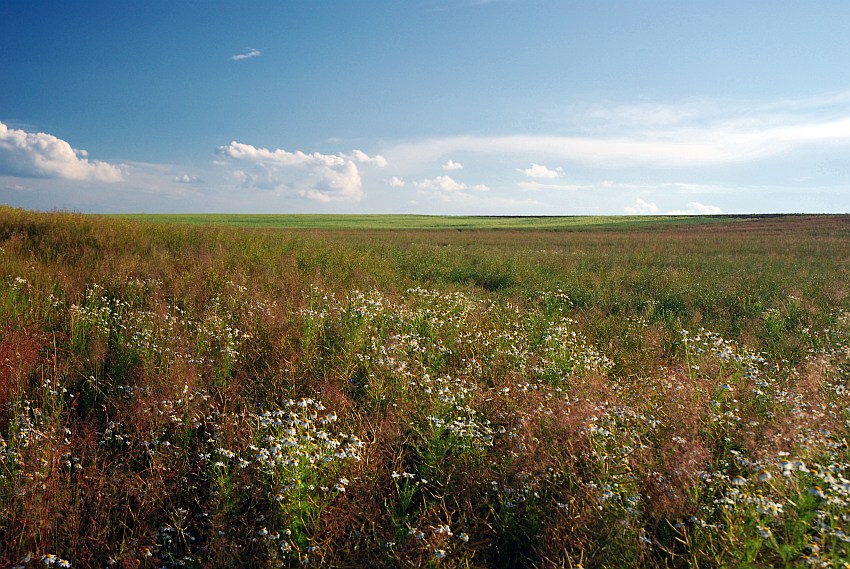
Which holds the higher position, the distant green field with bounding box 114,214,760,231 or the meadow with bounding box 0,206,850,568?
the distant green field with bounding box 114,214,760,231

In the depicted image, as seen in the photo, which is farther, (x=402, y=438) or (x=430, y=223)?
(x=430, y=223)

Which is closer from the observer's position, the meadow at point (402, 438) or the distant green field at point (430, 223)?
the meadow at point (402, 438)

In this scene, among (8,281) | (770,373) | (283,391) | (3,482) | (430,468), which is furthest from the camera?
(8,281)

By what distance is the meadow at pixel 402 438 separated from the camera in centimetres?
276

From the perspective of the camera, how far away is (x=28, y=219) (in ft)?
40.9

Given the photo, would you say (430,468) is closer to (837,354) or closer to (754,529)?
(754,529)

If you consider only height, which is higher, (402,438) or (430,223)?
(430,223)

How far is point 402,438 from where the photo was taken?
3891 millimetres

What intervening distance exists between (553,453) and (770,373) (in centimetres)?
347

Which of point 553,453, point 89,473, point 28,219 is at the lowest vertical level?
point 89,473

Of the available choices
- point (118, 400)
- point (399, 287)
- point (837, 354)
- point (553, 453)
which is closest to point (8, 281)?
point (118, 400)

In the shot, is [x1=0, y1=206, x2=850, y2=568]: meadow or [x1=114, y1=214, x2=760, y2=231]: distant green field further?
[x1=114, y1=214, x2=760, y2=231]: distant green field

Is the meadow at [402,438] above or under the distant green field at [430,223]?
under

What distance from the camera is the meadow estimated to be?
2.76 metres
